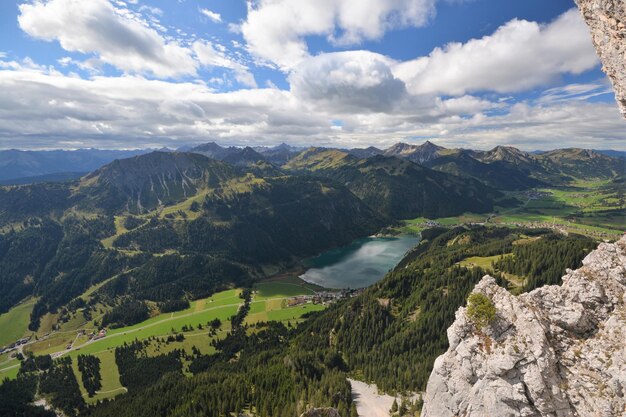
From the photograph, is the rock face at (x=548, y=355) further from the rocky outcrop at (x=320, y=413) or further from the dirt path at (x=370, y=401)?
the dirt path at (x=370, y=401)

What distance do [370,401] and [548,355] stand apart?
79463 mm

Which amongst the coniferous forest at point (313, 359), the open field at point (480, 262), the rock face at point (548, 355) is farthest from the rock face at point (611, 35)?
the open field at point (480, 262)

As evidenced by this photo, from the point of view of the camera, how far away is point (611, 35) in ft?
72.2

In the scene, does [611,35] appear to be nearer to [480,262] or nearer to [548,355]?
[548,355]

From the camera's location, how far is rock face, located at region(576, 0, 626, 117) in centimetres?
2131

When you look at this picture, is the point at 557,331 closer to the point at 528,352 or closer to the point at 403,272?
the point at 528,352

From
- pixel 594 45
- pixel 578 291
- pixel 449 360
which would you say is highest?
pixel 594 45

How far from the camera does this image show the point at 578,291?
24750mm

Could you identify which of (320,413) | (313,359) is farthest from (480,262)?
(320,413)

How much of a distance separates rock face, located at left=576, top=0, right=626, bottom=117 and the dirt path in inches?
3236

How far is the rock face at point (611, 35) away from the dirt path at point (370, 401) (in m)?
82.2

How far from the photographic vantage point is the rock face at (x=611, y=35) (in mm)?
21312

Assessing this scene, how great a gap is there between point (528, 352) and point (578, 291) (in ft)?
19.8

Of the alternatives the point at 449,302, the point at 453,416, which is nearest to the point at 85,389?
the point at 449,302
